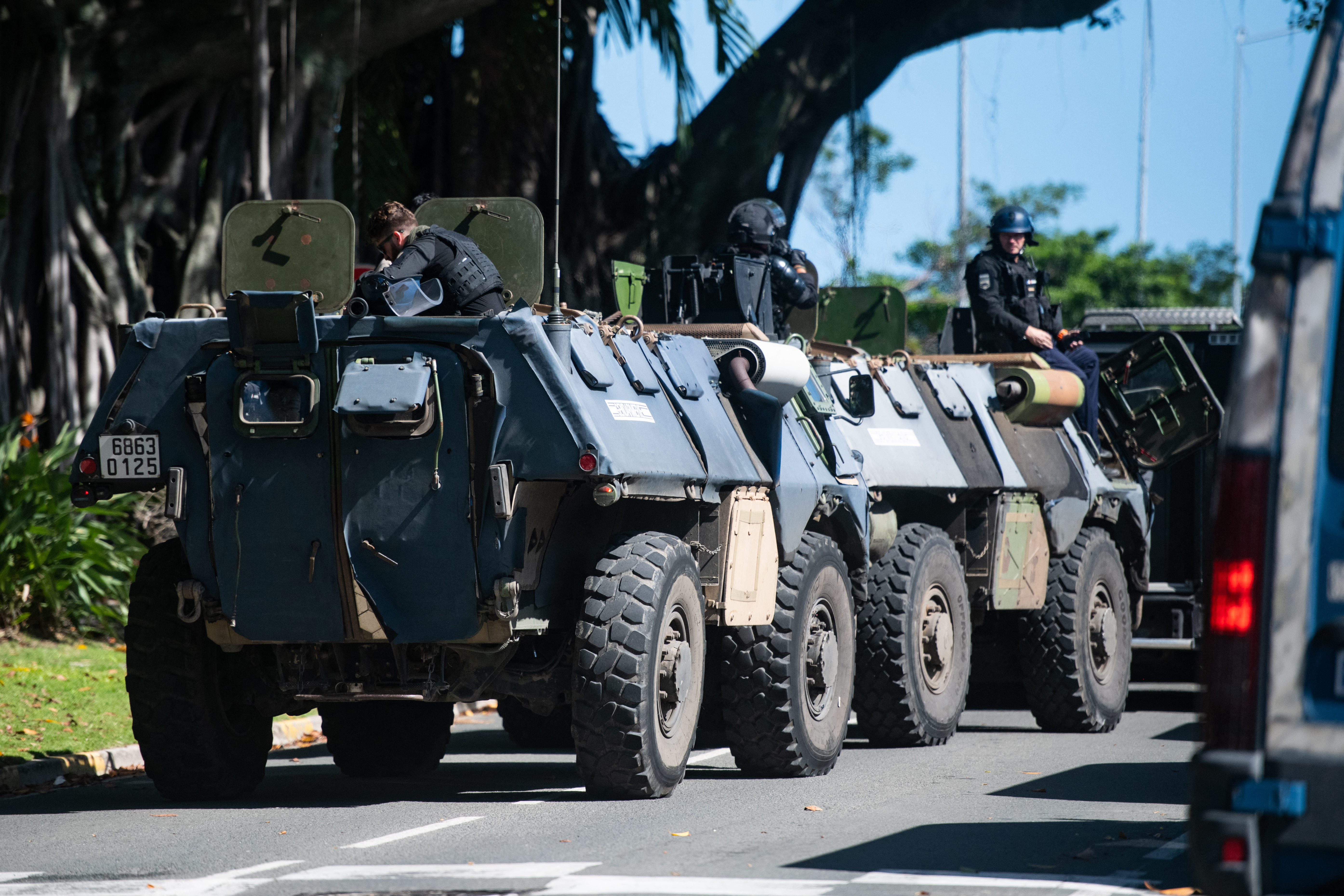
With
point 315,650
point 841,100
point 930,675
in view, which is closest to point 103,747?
point 315,650

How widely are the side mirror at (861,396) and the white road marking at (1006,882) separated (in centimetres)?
443

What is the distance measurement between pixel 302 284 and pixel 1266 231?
540 centimetres

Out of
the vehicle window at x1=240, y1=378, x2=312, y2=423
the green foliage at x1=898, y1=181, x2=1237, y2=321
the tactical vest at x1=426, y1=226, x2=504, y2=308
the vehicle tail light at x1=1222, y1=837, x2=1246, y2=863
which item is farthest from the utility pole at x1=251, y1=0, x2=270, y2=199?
the green foliage at x1=898, y1=181, x2=1237, y2=321

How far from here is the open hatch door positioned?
13.2m

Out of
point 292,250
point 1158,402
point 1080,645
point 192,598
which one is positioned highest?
point 292,250

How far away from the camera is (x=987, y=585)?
11.6 m

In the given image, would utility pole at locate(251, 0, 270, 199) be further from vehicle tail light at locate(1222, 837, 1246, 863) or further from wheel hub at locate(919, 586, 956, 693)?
vehicle tail light at locate(1222, 837, 1246, 863)

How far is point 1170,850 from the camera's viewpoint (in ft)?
23.6

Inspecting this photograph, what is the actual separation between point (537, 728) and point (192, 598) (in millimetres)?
Answer: 3441

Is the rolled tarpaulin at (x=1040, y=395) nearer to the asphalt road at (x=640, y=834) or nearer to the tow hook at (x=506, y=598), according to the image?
the asphalt road at (x=640, y=834)

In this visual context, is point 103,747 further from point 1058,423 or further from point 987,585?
point 1058,423

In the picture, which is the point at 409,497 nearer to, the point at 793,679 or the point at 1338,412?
the point at 793,679

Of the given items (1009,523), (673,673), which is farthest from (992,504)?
(673,673)

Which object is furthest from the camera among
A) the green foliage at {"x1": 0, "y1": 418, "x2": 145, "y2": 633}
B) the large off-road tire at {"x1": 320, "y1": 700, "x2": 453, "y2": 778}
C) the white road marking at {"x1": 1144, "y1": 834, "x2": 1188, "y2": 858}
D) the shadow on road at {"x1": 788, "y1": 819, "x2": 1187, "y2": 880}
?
the green foliage at {"x1": 0, "y1": 418, "x2": 145, "y2": 633}
